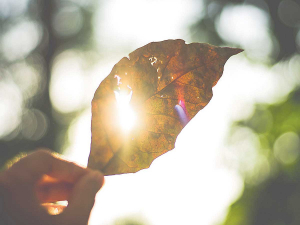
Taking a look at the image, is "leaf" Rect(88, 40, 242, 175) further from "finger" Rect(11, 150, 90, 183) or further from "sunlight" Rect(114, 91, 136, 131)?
"finger" Rect(11, 150, 90, 183)

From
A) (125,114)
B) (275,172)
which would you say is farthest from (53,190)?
(275,172)

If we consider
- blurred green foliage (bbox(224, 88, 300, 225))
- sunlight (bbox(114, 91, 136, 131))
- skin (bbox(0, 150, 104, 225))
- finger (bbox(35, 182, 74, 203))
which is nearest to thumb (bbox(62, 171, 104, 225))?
skin (bbox(0, 150, 104, 225))

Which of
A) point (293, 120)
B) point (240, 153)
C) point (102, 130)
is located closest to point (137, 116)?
point (102, 130)

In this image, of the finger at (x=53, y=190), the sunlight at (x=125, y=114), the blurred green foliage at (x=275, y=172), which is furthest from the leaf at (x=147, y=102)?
the blurred green foliage at (x=275, y=172)

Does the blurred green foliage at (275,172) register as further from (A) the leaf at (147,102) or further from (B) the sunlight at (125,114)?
(B) the sunlight at (125,114)

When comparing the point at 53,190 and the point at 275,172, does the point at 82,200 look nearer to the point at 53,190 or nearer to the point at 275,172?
the point at 53,190

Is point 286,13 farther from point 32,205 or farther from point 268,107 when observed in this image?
point 32,205
